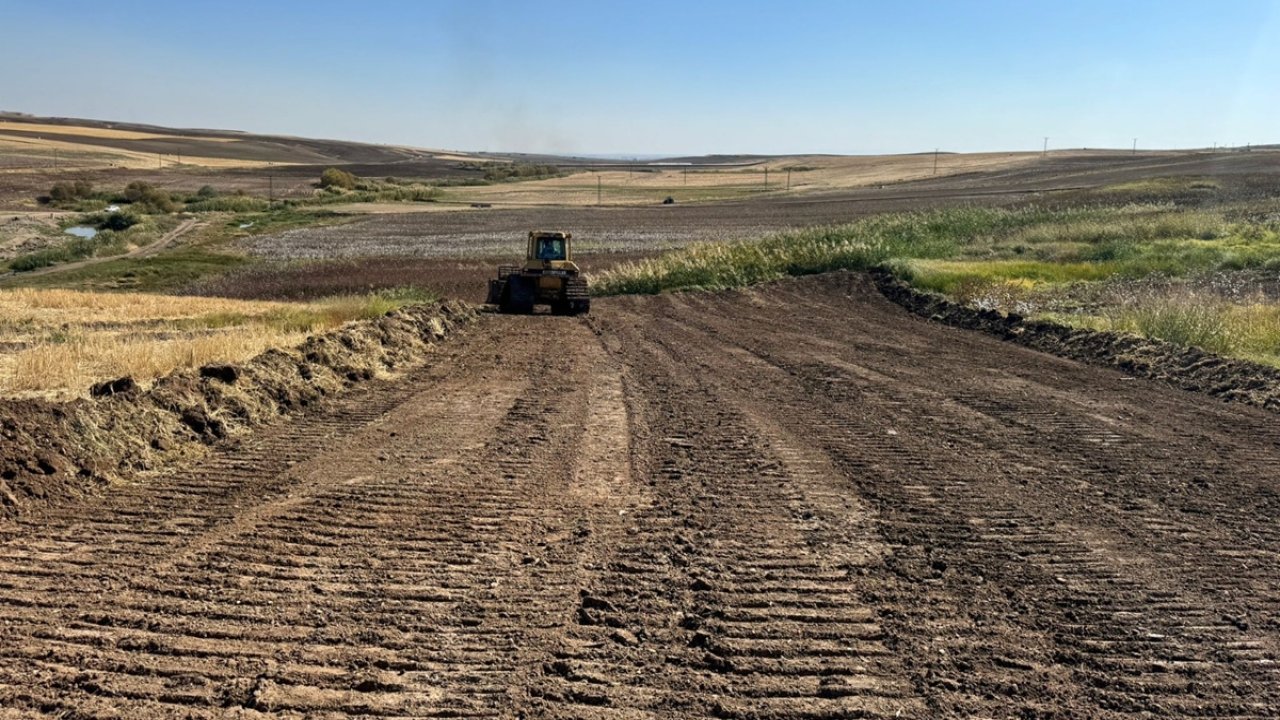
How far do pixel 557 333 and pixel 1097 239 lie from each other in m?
22.8

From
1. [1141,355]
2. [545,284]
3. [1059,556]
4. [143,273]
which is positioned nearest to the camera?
[1059,556]

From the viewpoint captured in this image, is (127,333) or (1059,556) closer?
(1059,556)

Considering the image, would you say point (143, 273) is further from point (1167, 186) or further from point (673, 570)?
point (1167, 186)

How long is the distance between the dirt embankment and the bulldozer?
9.93 m

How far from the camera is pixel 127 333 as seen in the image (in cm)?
1908

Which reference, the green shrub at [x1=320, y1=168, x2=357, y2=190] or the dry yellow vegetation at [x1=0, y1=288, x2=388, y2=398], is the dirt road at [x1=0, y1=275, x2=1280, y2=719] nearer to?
the dry yellow vegetation at [x1=0, y1=288, x2=388, y2=398]

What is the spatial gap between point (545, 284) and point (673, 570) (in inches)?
721

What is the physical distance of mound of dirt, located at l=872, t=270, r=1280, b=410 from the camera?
42.7 ft

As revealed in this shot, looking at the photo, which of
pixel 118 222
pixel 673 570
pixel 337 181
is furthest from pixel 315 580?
pixel 337 181

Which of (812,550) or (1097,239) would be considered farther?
(1097,239)

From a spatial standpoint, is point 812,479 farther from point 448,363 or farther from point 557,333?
point 557,333

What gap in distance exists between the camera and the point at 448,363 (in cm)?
1636

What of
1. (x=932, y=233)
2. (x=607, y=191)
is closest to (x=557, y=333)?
(x=932, y=233)

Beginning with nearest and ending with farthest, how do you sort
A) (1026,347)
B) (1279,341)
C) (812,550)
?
(812,550), (1279,341), (1026,347)
